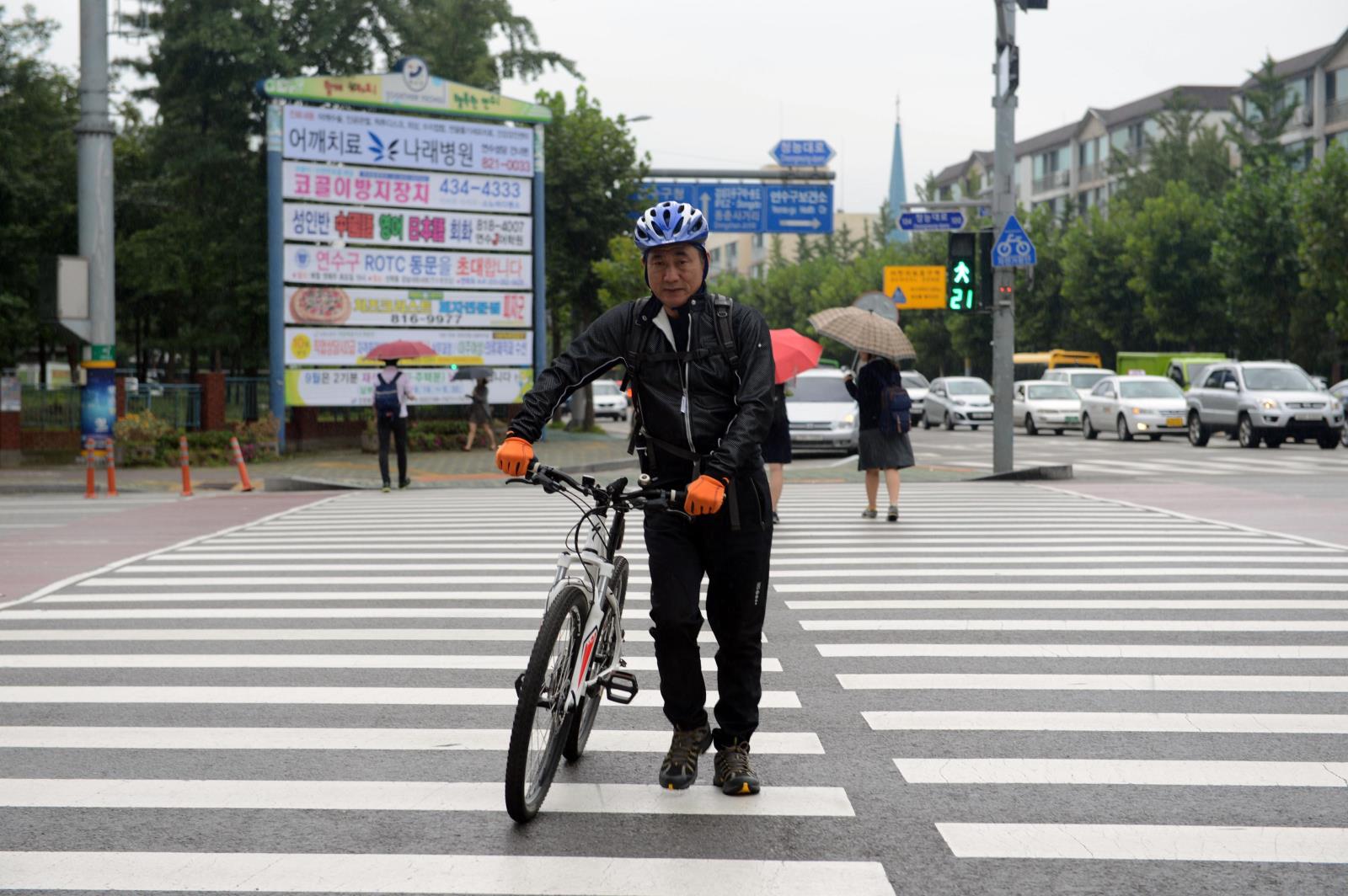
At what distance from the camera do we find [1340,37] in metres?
60.4

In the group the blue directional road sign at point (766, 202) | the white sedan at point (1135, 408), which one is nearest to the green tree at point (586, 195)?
the blue directional road sign at point (766, 202)

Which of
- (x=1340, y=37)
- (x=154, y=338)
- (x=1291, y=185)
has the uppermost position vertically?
(x=1340, y=37)

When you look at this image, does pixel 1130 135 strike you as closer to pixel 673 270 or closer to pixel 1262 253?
pixel 1262 253

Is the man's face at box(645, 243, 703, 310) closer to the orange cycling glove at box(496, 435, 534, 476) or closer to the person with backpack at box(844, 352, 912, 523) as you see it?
→ the orange cycling glove at box(496, 435, 534, 476)

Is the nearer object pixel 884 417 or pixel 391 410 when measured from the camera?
pixel 884 417

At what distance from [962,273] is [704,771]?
56.8 ft

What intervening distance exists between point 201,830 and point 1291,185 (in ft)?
144

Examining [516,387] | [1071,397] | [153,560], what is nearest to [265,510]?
[153,560]

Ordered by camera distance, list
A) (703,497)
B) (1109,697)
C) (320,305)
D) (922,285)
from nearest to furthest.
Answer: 1. (703,497)
2. (1109,697)
3. (320,305)
4. (922,285)

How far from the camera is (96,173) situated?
23.5m

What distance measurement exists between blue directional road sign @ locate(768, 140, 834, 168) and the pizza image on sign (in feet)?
44.7

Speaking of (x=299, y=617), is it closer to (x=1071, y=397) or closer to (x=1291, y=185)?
(x=1071, y=397)

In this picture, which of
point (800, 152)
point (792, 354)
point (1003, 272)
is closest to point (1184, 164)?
point (800, 152)

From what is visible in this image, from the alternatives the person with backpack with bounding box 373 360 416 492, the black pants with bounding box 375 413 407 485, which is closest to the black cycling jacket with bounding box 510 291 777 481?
the person with backpack with bounding box 373 360 416 492
